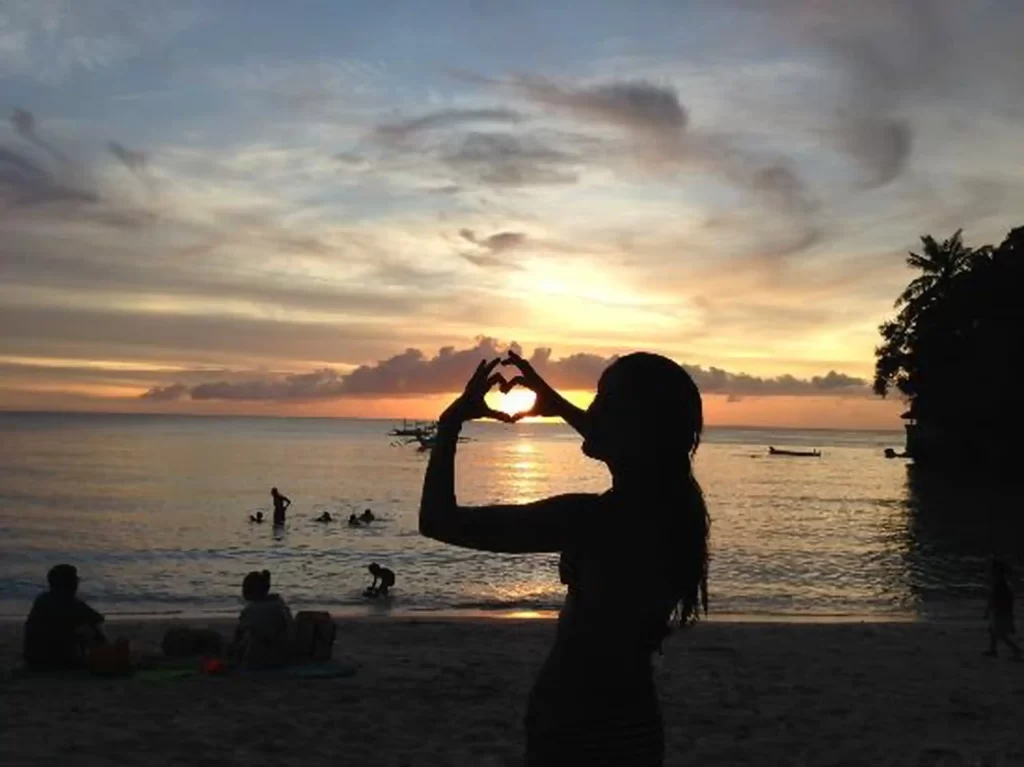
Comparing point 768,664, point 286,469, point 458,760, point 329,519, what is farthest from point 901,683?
point 286,469

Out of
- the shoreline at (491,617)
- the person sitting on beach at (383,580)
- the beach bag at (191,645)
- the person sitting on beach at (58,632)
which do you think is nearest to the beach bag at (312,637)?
the beach bag at (191,645)

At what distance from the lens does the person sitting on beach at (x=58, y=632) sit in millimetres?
A: 12305

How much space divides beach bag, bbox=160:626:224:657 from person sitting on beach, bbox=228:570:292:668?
0.93 m

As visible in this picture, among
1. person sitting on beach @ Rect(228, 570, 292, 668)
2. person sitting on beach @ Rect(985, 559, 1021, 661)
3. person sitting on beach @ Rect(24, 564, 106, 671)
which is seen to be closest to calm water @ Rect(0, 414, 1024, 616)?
person sitting on beach @ Rect(985, 559, 1021, 661)

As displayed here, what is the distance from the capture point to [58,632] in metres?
12.4

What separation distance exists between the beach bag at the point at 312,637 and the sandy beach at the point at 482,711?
59 centimetres

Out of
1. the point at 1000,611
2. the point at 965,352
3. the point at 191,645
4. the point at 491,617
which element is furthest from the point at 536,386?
the point at 965,352

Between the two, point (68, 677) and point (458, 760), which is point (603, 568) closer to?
point (458, 760)

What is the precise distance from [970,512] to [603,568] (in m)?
58.4

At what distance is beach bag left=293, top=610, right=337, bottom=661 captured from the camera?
514 inches

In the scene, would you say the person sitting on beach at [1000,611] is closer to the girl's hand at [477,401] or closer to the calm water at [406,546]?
the calm water at [406,546]

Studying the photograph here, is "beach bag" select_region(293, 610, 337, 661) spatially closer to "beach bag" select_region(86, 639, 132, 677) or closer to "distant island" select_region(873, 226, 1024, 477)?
"beach bag" select_region(86, 639, 132, 677)

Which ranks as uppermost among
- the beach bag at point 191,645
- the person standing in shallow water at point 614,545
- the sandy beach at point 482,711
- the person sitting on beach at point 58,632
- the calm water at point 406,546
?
the person standing in shallow water at point 614,545

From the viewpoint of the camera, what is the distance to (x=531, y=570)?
32.2 metres
